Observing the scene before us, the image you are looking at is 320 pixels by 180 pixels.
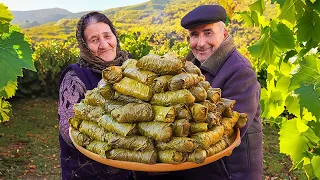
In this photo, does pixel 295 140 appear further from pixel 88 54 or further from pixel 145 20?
pixel 145 20

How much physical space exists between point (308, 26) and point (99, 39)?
1511 millimetres

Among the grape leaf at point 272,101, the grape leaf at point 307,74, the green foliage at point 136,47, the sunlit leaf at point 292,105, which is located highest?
the grape leaf at point 307,74

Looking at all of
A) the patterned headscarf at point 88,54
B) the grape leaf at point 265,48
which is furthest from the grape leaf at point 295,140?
the patterned headscarf at point 88,54

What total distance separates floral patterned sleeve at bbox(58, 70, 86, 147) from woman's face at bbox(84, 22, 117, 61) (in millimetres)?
261

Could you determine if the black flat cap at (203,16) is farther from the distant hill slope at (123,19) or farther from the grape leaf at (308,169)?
the distant hill slope at (123,19)

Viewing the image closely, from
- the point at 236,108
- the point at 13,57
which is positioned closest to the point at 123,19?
the point at 236,108

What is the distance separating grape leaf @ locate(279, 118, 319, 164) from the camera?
8.91ft

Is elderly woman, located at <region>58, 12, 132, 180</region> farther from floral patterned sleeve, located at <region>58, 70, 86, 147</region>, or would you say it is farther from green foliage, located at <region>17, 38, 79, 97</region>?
green foliage, located at <region>17, 38, 79, 97</region>

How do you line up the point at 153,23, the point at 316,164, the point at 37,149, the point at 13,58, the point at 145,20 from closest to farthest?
the point at 13,58, the point at 316,164, the point at 37,149, the point at 153,23, the point at 145,20

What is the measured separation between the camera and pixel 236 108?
2.53m

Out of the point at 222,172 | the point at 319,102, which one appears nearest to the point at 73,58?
the point at 222,172

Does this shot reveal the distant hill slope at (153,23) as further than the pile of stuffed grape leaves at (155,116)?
Yes

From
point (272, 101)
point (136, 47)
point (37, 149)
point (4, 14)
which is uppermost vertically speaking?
point (4, 14)

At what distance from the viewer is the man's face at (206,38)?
114 inches
